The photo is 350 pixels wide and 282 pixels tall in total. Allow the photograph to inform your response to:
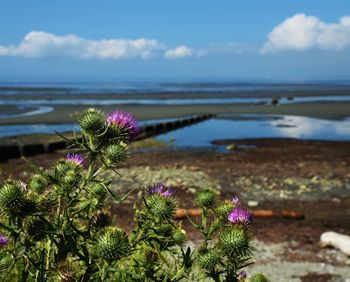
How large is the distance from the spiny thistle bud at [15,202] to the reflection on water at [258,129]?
2485 cm

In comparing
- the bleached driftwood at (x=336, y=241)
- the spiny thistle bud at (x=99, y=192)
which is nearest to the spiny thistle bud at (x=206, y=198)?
the spiny thistle bud at (x=99, y=192)

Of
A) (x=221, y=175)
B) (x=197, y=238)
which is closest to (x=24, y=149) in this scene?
(x=221, y=175)

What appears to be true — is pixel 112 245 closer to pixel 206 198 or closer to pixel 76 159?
pixel 76 159

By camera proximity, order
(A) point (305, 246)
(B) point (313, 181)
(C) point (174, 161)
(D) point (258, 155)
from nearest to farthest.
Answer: (A) point (305, 246) → (B) point (313, 181) → (C) point (174, 161) → (D) point (258, 155)

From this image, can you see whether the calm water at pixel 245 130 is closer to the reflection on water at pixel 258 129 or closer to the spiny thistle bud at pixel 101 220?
the reflection on water at pixel 258 129

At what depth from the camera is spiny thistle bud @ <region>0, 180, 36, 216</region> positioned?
2.62 meters

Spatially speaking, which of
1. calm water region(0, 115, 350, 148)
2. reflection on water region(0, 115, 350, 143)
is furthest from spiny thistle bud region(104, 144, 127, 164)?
reflection on water region(0, 115, 350, 143)

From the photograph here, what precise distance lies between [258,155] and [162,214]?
20.3 metres

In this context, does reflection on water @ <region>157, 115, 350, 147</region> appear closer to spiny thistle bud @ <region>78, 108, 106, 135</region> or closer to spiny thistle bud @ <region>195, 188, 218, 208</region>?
spiny thistle bud @ <region>195, 188, 218, 208</region>

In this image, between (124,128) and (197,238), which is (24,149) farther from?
(124,128)

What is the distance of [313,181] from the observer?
16594 mm

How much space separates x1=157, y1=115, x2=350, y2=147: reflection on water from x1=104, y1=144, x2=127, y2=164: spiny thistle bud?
24.6m

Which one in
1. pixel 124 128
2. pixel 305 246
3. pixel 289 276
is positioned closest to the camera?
pixel 124 128

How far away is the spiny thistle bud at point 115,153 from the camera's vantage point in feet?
8.72
